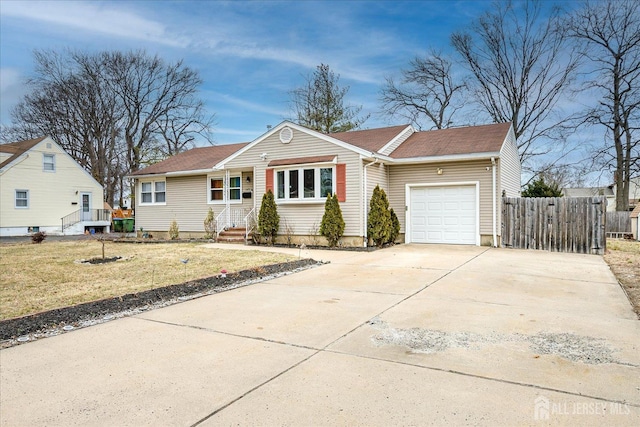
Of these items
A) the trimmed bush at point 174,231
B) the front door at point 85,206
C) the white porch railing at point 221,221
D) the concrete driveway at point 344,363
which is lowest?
the concrete driveway at point 344,363

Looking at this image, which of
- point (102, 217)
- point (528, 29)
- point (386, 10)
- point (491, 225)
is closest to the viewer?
point (491, 225)

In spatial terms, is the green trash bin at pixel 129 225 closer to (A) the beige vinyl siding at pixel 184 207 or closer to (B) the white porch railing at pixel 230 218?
(A) the beige vinyl siding at pixel 184 207

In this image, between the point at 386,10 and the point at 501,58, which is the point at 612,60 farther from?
the point at 386,10

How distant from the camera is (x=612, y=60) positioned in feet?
74.4

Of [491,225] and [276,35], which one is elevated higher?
[276,35]

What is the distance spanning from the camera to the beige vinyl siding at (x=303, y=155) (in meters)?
13.7

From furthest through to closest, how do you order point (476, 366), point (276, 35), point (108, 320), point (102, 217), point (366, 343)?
point (102, 217) → point (276, 35) → point (108, 320) → point (366, 343) → point (476, 366)

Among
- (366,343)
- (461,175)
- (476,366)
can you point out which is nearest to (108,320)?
(366,343)

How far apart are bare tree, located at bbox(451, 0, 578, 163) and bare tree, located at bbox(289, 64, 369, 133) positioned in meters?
8.00

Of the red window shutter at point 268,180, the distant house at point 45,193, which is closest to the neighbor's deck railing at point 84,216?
the distant house at point 45,193

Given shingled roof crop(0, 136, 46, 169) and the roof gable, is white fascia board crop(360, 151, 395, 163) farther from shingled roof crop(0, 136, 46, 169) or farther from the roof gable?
shingled roof crop(0, 136, 46, 169)

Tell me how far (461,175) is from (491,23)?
16787mm

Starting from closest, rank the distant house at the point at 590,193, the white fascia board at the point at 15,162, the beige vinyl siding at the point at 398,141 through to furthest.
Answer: the beige vinyl siding at the point at 398,141 < the white fascia board at the point at 15,162 < the distant house at the point at 590,193

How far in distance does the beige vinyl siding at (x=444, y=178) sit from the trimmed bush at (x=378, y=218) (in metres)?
1.42
